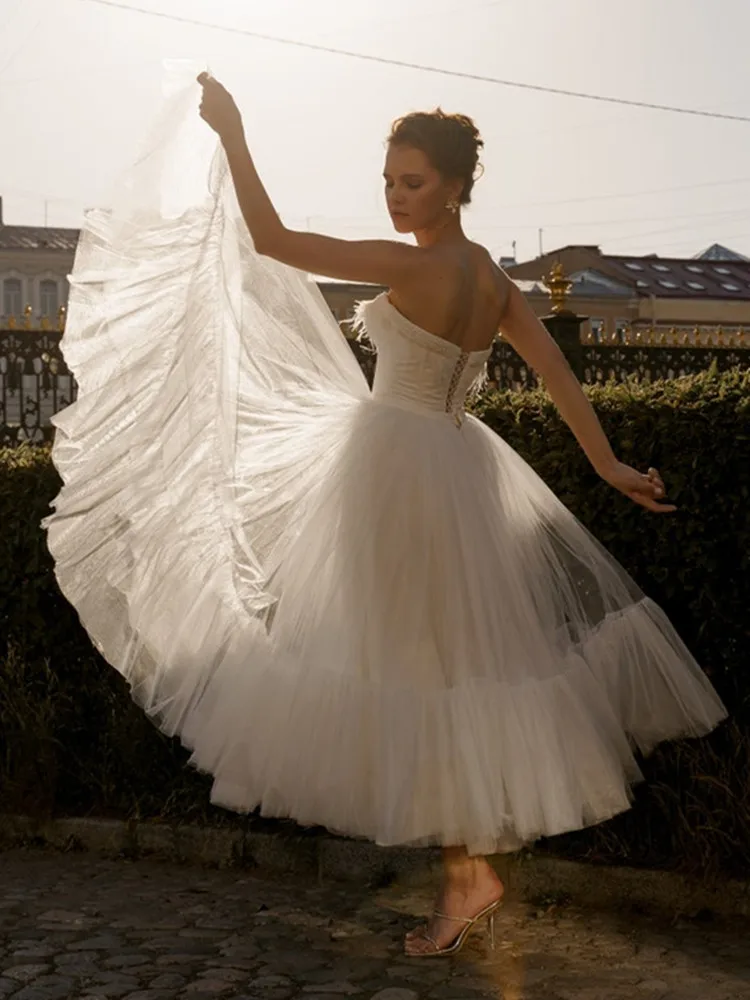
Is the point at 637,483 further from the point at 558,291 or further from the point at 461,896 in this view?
the point at 558,291

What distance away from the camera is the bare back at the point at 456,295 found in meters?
4.53

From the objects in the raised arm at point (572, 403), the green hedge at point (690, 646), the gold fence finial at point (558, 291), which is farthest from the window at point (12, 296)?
the raised arm at point (572, 403)

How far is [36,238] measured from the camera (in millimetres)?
61375

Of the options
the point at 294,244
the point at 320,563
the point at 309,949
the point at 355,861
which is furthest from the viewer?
the point at 355,861

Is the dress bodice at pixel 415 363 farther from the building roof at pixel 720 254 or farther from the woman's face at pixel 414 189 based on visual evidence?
the building roof at pixel 720 254

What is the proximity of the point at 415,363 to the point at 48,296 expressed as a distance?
57.8 metres

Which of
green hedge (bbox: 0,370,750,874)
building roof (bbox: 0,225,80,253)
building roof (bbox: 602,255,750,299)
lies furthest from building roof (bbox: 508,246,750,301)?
green hedge (bbox: 0,370,750,874)

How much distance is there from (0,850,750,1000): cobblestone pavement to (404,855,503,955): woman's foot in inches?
2.6

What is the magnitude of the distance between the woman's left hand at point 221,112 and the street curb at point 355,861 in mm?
2575

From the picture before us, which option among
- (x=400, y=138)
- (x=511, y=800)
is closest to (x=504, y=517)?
(x=511, y=800)

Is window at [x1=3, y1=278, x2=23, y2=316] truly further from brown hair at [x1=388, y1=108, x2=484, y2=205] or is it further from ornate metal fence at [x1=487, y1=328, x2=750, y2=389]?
brown hair at [x1=388, y1=108, x2=484, y2=205]

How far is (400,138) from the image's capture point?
4566 millimetres

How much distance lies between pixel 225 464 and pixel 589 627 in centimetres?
118

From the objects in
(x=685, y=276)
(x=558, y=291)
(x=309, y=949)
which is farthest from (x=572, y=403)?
(x=685, y=276)
